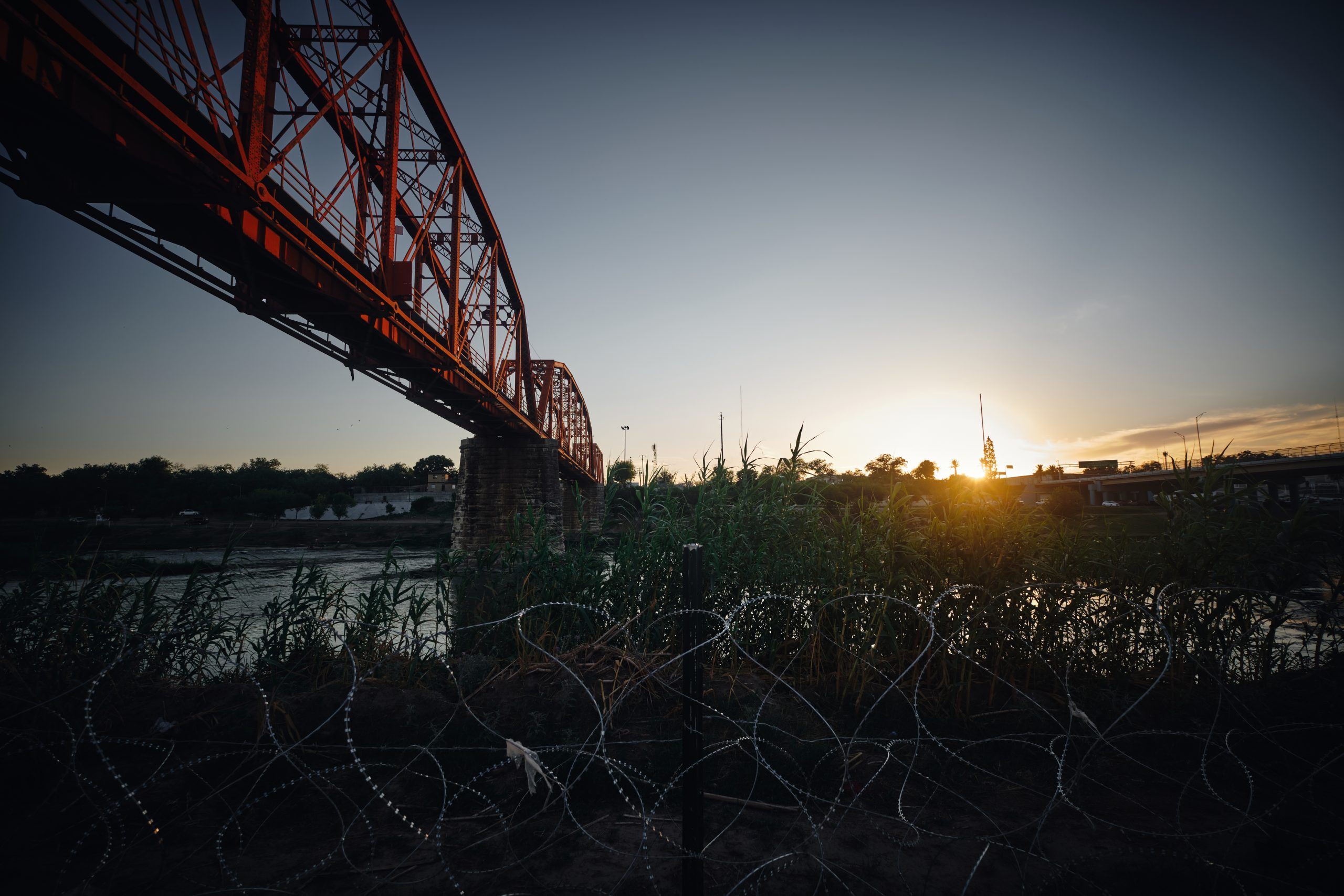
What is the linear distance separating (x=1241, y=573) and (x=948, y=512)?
2.20 meters

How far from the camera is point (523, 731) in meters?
3.59

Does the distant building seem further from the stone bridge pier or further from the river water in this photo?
the stone bridge pier

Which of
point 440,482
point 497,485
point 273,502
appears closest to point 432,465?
point 440,482

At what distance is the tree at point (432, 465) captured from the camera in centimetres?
12838

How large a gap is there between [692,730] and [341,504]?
80.5 m

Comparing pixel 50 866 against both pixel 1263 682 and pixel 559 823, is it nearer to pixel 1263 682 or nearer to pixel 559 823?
pixel 559 823

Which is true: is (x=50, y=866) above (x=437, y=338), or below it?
below

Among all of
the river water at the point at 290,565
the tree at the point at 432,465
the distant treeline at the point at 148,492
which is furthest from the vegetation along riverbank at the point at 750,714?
the tree at the point at 432,465

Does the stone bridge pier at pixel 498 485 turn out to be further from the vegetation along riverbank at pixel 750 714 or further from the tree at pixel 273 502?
the tree at pixel 273 502

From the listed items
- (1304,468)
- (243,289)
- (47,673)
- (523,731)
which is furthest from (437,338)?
(1304,468)

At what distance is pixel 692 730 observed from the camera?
215 cm

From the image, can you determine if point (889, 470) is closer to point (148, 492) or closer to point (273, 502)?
point (148, 492)

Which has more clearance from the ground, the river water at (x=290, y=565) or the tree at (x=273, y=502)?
the tree at (x=273, y=502)

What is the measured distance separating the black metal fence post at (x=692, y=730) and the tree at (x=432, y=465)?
445 ft
